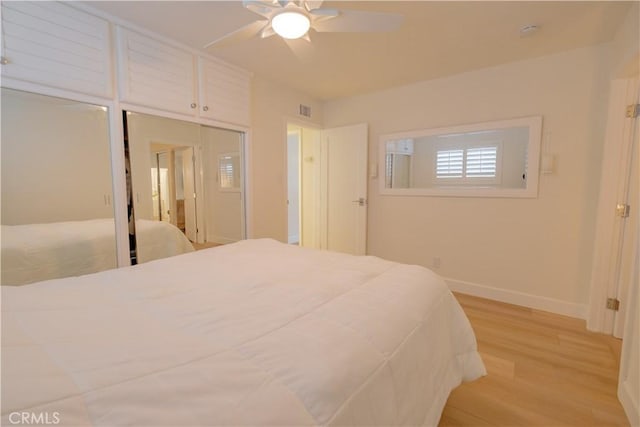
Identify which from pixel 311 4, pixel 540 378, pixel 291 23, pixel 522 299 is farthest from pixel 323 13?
pixel 522 299

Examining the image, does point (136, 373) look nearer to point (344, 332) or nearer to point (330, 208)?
point (344, 332)

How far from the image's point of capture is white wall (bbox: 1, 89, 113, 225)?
69.1 inches

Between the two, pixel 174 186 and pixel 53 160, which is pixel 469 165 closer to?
pixel 174 186

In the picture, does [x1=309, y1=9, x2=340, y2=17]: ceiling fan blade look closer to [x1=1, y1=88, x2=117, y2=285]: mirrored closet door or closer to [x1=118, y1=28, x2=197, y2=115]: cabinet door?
[x1=118, y1=28, x2=197, y2=115]: cabinet door

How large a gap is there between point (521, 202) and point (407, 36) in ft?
6.44

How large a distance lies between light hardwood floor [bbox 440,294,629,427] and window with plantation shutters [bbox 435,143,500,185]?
1.45 meters

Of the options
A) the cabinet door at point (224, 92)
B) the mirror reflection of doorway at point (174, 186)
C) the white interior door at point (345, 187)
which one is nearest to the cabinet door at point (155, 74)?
the cabinet door at point (224, 92)

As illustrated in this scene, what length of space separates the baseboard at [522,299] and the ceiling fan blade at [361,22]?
2770 mm

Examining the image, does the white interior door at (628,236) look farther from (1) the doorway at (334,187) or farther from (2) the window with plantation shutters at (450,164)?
(1) the doorway at (334,187)

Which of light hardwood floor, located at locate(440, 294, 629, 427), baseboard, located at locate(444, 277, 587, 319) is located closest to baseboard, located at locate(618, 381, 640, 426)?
light hardwood floor, located at locate(440, 294, 629, 427)

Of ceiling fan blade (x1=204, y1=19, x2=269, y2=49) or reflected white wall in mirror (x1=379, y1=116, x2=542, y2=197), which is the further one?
reflected white wall in mirror (x1=379, y1=116, x2=542, y2=197)

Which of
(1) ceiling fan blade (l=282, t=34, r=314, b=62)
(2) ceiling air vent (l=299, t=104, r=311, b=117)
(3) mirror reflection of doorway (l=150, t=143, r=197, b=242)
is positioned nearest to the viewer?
(1) ceiling fan blade (l=282, t=34, r=314, b=62)

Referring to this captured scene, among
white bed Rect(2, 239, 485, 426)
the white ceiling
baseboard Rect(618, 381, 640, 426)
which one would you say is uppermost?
the white ceiling

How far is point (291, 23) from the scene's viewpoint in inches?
59.3
